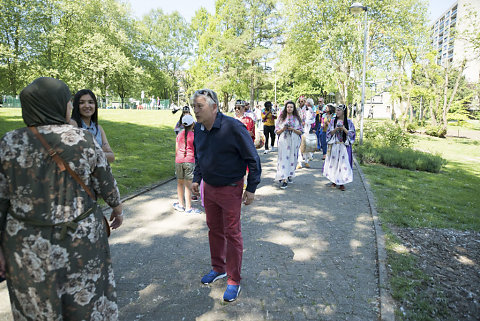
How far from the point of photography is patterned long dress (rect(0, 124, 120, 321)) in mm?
1938

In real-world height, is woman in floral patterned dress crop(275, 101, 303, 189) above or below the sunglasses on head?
below

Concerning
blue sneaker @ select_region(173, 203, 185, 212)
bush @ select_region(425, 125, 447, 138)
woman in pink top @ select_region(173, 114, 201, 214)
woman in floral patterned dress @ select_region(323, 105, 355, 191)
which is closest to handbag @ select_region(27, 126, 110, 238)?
woman in pink top @ select_region(173, 114, 201, 214)

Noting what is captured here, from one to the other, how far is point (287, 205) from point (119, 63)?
126 ft

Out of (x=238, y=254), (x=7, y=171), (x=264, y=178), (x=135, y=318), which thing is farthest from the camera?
(x=264, y=178)

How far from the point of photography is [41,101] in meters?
1.95

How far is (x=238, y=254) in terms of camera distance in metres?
3.49

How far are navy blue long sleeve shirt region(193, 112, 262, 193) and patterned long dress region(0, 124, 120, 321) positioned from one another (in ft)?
4.58

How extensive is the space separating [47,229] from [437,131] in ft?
95.7

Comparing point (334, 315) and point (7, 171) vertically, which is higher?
point (7, 171)

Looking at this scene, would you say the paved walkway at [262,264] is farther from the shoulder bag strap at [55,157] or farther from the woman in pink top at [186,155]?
the shoulder bag strap at [55,157]

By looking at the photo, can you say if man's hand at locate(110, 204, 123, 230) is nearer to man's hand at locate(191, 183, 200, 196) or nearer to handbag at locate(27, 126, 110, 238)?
handbag at locate(27, 126, 110, 238)

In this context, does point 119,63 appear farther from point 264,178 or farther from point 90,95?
point 90,95

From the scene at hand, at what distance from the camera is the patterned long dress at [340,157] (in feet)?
26.6

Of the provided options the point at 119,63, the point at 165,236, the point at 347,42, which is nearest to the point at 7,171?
the point at 165,236
